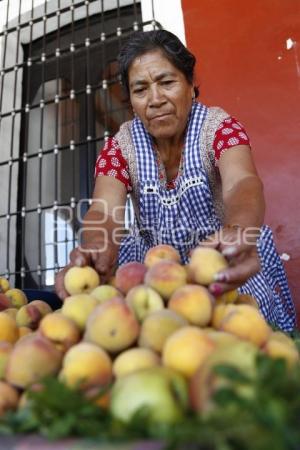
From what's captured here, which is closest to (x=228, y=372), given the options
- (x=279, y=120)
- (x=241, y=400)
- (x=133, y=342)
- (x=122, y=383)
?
(x=241, y=400)

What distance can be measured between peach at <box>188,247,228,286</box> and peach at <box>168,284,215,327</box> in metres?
0.06

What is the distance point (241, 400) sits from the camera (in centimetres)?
50

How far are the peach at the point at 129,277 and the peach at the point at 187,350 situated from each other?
263 millimetres

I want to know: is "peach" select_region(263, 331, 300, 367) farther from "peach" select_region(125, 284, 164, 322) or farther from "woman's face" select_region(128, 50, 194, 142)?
"woman's face" select_region(128, 50, 194, 142)

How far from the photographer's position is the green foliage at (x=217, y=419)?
46 cm

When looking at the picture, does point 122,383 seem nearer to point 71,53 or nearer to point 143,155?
point 143,155

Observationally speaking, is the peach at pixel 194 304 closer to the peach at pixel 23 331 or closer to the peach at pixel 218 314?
the peach at pixel 218 314

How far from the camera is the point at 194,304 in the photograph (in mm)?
812

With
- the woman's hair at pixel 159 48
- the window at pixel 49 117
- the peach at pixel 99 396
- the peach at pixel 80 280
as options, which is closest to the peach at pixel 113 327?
the peach at pixel 99 396

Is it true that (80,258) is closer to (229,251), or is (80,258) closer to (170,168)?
(229,251)

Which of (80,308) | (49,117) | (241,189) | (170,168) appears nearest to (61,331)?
(80,308)

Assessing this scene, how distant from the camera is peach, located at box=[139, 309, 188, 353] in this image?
0.73 meters

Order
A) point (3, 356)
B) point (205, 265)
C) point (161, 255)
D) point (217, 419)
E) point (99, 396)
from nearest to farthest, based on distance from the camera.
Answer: point (217, 419) → point (99, 396) → point (3, 356) → point (205, 265) → point (161, 255)

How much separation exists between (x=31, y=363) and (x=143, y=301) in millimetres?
225
